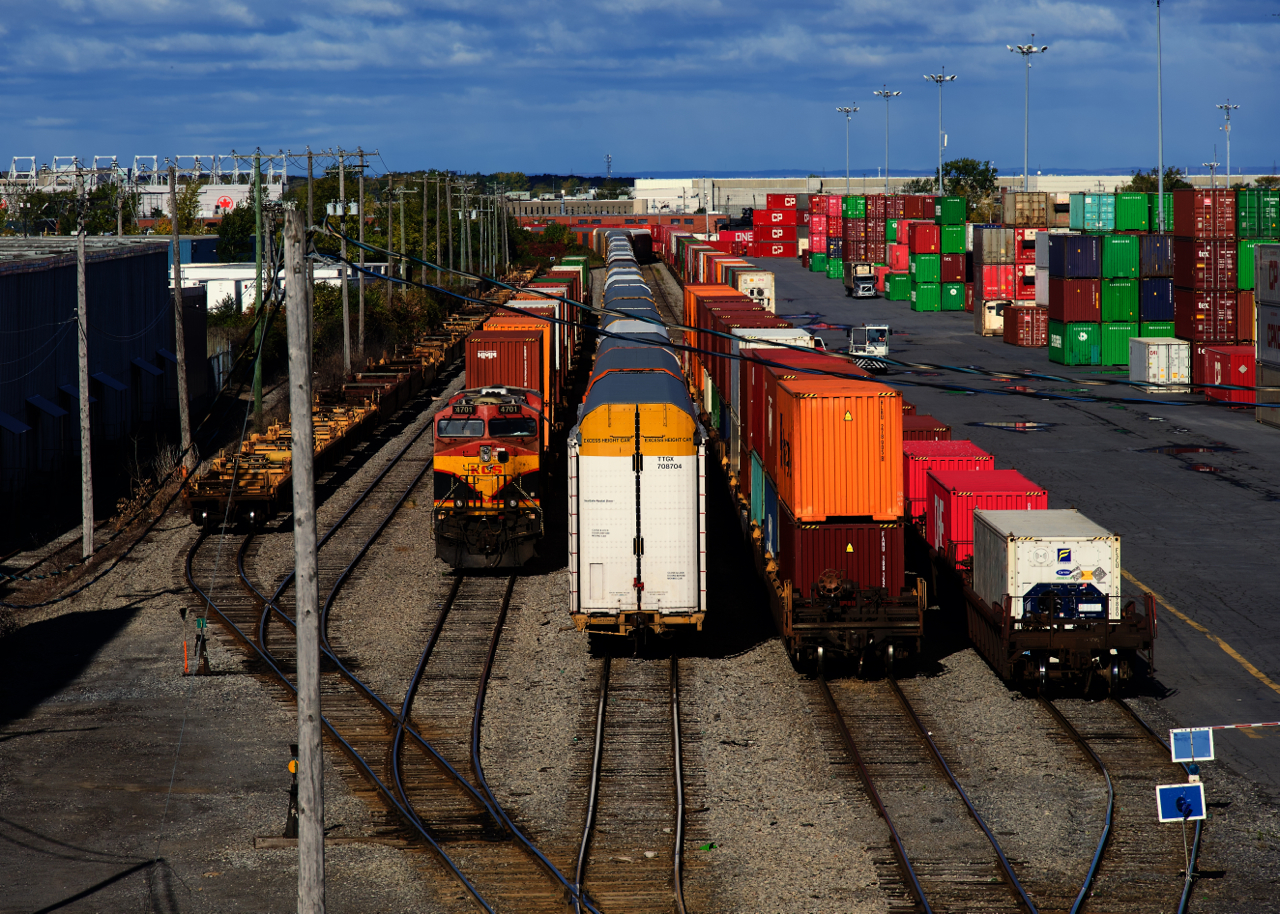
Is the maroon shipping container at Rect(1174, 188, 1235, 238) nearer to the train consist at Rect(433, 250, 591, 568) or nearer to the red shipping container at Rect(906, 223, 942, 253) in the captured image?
the red shipping container at Rect(906, 223, 942, 253)

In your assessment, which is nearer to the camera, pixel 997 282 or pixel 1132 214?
pixel 1132 214

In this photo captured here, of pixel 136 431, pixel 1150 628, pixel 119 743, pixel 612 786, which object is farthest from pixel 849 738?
pixel 136 431

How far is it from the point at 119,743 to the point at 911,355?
193 ft

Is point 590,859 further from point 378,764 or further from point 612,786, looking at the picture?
point 378,764

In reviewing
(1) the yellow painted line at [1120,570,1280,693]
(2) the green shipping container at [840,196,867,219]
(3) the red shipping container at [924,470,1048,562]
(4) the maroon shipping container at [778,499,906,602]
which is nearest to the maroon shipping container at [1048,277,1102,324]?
(1) the yellow painted line at [1120,570,1280,693]

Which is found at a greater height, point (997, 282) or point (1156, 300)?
point (997, 282)

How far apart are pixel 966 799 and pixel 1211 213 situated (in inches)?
1951

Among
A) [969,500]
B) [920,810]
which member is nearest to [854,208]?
[969,500]

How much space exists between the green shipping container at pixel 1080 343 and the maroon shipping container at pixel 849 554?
48401 millimetres

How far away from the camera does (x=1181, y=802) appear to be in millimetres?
14164

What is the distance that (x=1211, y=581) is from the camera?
89.9 feet

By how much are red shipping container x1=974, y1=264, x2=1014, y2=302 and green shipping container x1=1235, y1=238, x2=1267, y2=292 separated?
2497cm

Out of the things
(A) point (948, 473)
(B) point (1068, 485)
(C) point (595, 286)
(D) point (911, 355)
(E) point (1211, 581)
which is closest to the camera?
(A) point (948, 473)

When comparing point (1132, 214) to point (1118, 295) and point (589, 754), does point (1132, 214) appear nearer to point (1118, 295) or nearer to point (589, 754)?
point (1118, 295)
